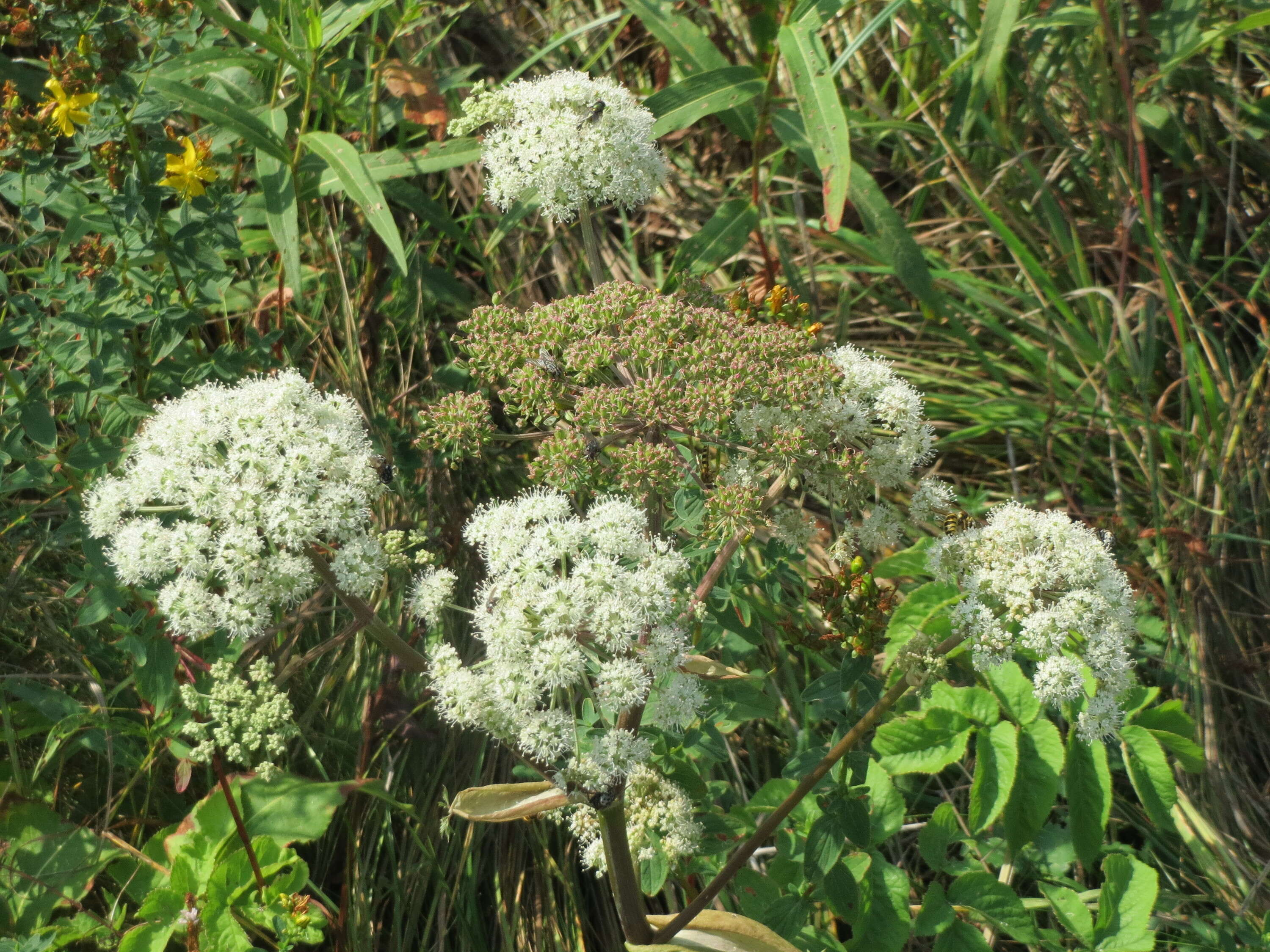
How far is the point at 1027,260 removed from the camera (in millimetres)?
5082

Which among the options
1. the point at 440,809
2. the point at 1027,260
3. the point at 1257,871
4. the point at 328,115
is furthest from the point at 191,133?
the point at 1257,871

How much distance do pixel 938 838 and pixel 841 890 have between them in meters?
0.40

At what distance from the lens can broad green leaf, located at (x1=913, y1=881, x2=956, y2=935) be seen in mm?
3117

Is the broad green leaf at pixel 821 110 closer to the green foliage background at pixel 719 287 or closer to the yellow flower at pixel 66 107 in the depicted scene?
the green foliage background at pixel 719 287

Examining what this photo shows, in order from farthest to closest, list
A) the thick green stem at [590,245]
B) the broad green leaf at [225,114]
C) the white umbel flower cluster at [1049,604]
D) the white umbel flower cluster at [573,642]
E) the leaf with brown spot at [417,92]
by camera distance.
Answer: the leaf with brown spot at [417,92] < the broad green leaf at [225,114] < the thick green stem at [590,245] < the white umbel flower cluster at [1049,604] < the white umbel flower cluster at [573,642]

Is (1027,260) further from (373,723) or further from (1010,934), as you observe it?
(373,723)

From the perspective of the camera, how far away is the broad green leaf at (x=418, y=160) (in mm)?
4672

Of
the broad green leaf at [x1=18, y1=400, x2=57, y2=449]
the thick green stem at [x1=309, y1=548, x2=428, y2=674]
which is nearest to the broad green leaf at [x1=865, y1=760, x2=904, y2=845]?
the thick green stem at [x1=309, y1=548, x2=428, y2=674]

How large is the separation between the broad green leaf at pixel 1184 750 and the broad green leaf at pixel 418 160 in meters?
3.55

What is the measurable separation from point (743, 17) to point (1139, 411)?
317cm

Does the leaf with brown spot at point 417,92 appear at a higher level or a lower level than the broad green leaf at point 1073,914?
A: higher

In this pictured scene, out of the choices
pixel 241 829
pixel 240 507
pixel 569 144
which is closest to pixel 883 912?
pixel 241 829

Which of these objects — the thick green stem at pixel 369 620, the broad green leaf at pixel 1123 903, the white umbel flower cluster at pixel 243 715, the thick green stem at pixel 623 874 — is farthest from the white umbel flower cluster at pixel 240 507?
the broad green leaf at pixel 1123 903

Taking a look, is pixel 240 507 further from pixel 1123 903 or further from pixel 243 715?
pixel 1123 903
